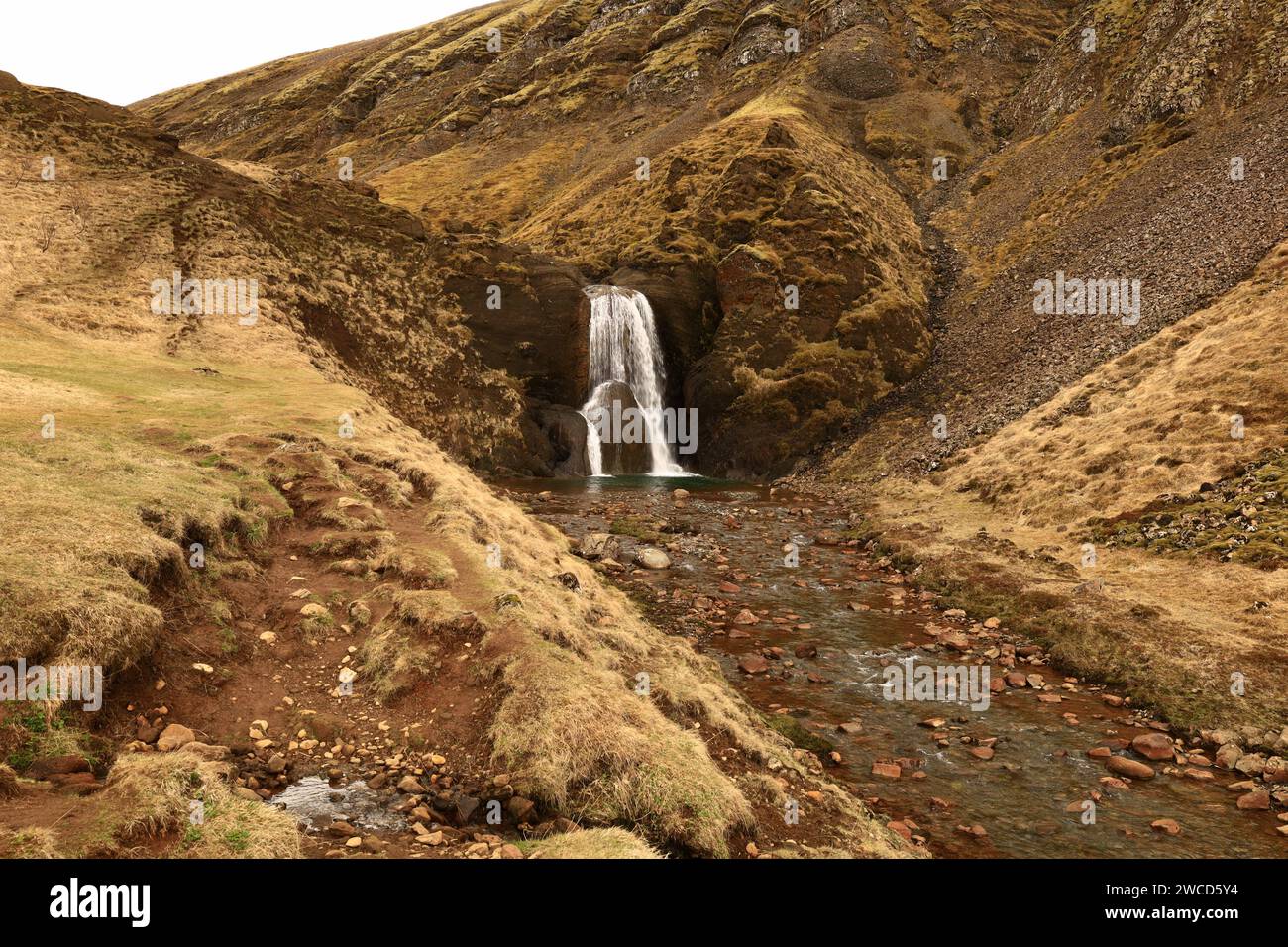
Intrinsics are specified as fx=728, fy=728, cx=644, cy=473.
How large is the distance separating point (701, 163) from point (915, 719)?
255 feet

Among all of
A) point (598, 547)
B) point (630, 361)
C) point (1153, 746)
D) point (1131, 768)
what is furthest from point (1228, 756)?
point (630, 361)

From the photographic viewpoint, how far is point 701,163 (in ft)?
275

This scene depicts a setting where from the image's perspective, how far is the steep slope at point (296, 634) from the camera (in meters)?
10.0

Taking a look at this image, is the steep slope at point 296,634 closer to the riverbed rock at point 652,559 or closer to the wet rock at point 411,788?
the wet rock at point 411,788

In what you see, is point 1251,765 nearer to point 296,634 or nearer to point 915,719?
point 915,719

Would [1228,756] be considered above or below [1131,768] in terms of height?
above

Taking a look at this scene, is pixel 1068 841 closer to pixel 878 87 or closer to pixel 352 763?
pixel 352 763

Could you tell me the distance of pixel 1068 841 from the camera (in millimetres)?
13172

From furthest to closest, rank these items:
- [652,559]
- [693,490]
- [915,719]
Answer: [693,490], [652,559], [915,719]

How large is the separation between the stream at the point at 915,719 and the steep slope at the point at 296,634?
219 cm

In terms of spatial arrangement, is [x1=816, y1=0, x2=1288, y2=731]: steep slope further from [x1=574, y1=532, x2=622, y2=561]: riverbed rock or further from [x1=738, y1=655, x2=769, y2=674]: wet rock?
[x1=574, y1=532, x2=622, y2=561]: riverbed rock

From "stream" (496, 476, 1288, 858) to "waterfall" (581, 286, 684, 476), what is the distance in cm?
2630

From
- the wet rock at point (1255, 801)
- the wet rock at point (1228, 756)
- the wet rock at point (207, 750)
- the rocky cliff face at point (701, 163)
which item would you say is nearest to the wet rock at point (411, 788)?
the wet rock at point (207, 750)
